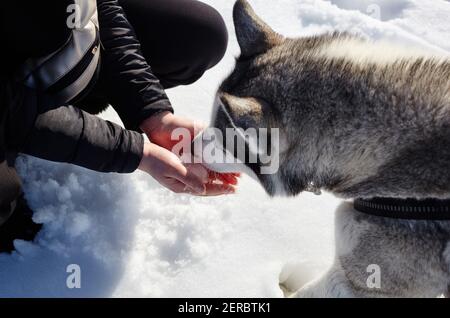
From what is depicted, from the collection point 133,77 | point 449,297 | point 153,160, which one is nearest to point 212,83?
point 133,77

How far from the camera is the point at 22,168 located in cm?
177

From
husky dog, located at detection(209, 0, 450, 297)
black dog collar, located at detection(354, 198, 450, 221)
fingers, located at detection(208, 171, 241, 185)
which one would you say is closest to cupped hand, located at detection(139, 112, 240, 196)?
fingers, located at detection(208, 171, 241, 185)

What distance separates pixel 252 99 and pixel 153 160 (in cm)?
48

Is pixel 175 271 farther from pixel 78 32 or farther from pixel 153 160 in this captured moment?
pixel 78 32

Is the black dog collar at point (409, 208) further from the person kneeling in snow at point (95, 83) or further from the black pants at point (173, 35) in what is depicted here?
the black pants at point (173, 35)

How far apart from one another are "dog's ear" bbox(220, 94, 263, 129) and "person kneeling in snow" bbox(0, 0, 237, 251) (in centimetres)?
45

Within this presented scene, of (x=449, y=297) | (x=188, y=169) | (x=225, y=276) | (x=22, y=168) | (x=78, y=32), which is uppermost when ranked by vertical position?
(x=78, y=32)

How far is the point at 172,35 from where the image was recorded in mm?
1780

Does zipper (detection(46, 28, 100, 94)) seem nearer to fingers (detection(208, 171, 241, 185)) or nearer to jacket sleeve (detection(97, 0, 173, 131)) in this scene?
jacket sleeve (detection(97, 0, 173, 131))

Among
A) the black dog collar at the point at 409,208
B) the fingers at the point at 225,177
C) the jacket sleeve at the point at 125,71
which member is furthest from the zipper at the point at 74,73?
the black dog collar at the point at 409,208

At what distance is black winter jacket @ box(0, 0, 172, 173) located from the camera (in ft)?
3.70

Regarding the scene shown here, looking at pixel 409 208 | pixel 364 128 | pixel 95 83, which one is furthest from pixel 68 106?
pixel 409 208

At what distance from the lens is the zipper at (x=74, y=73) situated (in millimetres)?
1236

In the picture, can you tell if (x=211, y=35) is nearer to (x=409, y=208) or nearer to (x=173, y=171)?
(x=173, y=171)
